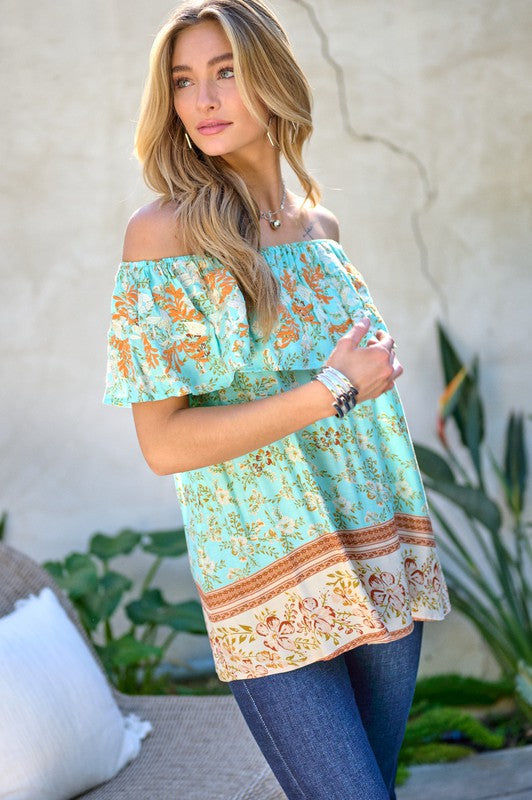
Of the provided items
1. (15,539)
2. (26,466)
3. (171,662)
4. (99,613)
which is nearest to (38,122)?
(26,466)

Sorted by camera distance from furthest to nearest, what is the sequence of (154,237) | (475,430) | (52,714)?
1. (475,430)
2. (52,714)
3. (154,237)

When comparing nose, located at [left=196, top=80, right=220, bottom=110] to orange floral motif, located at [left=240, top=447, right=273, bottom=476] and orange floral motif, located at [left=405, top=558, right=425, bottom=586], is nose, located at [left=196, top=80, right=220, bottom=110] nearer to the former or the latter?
orange floral motif, located at [left=240, top=447, right=273, bottom=476]

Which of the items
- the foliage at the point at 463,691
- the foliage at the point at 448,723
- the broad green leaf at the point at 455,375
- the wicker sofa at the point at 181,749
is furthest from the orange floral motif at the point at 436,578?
the foliage at the point at 463,691

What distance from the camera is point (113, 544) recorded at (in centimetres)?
352

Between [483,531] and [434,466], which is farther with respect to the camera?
[483,531]

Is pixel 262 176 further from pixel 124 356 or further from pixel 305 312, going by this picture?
pixel 124 356

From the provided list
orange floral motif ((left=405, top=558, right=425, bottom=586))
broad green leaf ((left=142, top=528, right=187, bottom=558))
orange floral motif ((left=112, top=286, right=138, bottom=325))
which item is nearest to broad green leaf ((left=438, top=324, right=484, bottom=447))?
broad green leaf ((left=142, top=528, right=187, bottom=558))

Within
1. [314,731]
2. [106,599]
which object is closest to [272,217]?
[314,731]

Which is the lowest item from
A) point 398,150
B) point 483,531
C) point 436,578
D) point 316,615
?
point 483,531

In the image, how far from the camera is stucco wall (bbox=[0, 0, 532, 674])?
365cm

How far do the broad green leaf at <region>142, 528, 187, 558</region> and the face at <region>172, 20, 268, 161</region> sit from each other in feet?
6.20

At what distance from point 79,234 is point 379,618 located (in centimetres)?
237

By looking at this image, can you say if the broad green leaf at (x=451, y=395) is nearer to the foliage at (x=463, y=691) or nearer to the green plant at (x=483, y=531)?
the green plant at (x=483, y=531)

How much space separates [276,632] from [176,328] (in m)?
0.51
